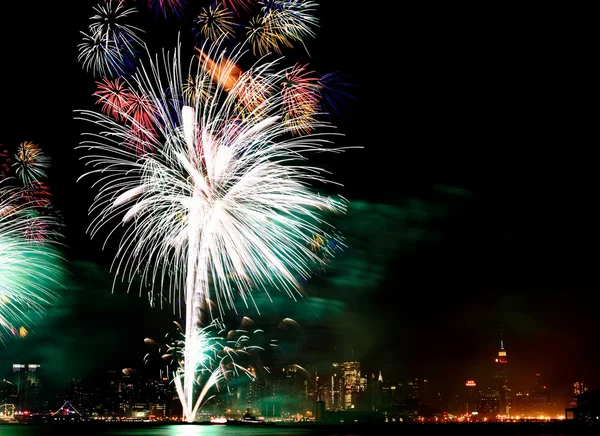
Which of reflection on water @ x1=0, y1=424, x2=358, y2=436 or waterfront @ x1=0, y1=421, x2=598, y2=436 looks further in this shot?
waterfront @ x1=0, y1=421, x2=598, y2=436

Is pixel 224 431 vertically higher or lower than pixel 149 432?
lower

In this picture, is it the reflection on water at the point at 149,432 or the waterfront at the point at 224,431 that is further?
the waterfront at the point at 224,431

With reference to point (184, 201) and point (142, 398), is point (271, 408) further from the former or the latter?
point (184, 201)

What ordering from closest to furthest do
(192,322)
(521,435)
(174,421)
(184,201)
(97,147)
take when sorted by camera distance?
1. (97,147)
2. (184,201)
3. (192,322)
4. (521,435)
5. (174,421)

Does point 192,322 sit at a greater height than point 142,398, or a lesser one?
greater

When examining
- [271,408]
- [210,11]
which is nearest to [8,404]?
[271,408]

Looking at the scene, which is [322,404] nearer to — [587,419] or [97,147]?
[587,419]

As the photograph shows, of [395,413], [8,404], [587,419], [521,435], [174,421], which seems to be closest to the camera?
[521,435]

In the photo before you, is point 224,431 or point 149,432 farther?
point 224,431

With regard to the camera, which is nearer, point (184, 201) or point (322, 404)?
point (184, 201)

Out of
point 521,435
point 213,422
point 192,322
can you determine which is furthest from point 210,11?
point 213,422

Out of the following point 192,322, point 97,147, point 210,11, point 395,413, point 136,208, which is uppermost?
point 210,11
